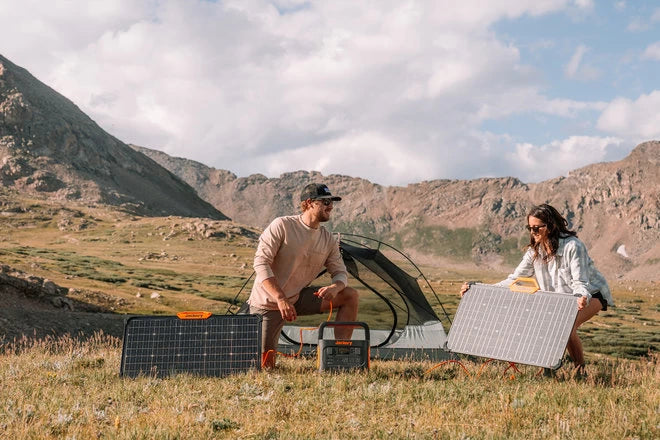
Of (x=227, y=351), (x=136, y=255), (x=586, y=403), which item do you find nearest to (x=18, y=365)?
(x=227, y=351)

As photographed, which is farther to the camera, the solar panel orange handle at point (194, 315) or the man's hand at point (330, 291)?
the man's hand at point (330, 291)

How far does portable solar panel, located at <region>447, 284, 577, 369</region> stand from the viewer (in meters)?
7.43

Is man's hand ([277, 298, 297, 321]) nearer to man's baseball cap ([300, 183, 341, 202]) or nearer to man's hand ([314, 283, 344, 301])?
man's hand ([314, 283, 344, 301])

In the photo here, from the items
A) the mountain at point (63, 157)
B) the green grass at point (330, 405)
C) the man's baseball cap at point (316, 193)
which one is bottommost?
the green grass at point (330, 405)

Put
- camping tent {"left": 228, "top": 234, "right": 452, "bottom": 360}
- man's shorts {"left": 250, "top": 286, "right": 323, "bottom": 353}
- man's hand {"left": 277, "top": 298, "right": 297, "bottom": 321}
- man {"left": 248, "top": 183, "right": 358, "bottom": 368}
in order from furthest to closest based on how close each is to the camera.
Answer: camping tent {"left": 228, "top": 234, "right": 452, "bottom": 360} < man's shorts {"left": 250, "top": 286, "right": 323, "bottom": 353} < man {"left": 248, "top": 183, "right": 358, "bottom": 368} < man's hand {"left": 277, "top": 298, "right": 297, "bottom": 321}

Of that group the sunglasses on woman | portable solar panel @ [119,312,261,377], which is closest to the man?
portable solar panel @ [119,312,261,377]

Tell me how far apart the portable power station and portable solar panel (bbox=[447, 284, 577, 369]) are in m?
1.15

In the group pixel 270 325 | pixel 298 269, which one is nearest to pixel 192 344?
pixel 270 325

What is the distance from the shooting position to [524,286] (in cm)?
819

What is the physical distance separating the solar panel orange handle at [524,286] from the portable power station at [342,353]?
2.01 meters

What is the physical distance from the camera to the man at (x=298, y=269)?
832cm

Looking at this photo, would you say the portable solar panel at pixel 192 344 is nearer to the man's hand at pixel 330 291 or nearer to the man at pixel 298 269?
the man at pixel 298 269

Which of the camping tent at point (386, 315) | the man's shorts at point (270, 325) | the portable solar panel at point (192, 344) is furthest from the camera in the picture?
the camping tent at point (386, 315)

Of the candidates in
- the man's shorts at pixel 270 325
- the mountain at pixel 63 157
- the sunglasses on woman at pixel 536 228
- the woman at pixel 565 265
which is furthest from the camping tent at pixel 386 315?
the mountain at pixel 63 157
